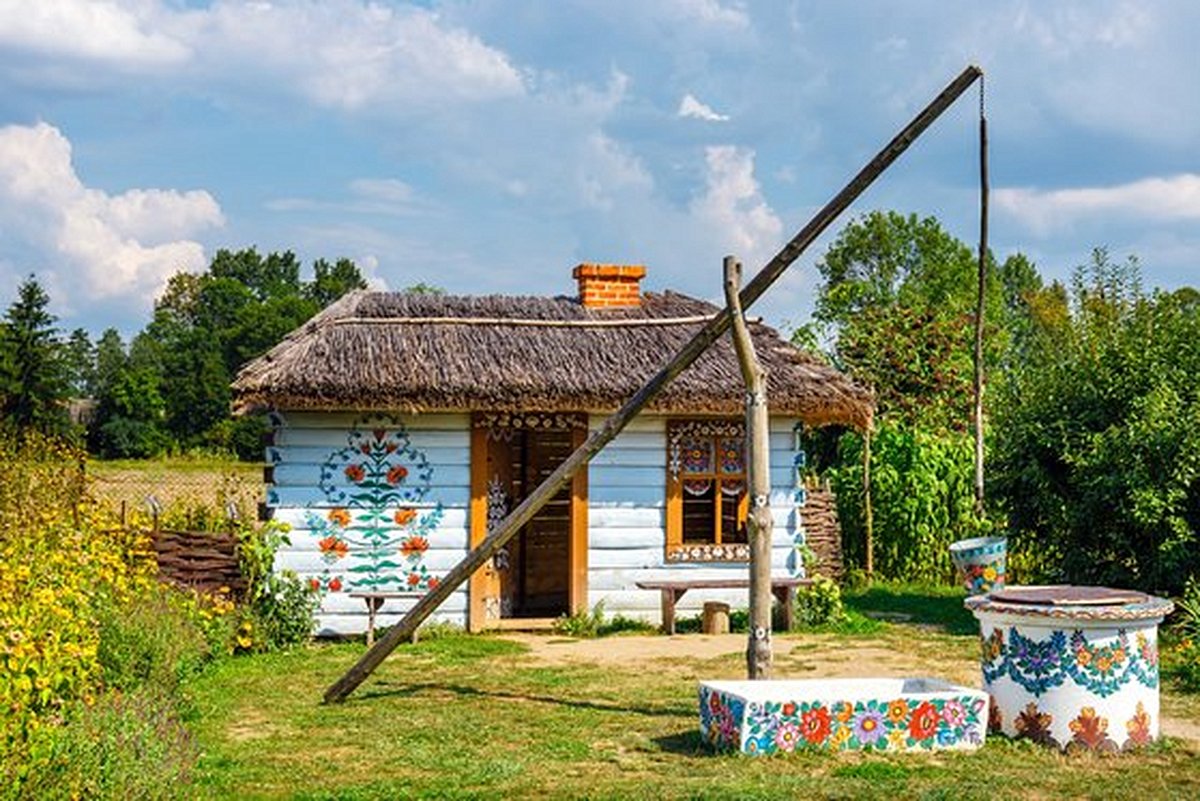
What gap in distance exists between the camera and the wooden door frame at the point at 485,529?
1345cm

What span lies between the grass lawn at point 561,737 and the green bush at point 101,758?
1.21ft

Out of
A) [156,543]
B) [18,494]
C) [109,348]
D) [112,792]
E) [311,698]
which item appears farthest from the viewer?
[109,348]

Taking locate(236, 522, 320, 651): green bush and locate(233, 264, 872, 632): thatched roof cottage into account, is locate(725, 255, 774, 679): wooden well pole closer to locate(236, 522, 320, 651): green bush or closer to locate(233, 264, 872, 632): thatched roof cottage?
locate(233, 264, 872, 632): thatched roof cottage

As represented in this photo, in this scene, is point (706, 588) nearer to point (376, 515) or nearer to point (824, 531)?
point (376, 515)

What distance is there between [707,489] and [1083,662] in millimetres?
6534

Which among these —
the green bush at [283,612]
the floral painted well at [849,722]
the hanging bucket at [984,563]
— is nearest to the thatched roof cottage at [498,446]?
the green bush at [283,612]

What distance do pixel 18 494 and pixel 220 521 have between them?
4696 millimetres

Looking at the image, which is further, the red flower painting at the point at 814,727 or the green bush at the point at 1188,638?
the green bush at the point at 1188,638

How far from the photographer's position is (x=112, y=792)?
235 inches

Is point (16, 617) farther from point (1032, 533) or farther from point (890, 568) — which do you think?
point (890, 568)

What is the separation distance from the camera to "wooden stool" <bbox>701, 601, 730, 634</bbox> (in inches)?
529

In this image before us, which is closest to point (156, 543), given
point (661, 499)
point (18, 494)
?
point (18, 494)

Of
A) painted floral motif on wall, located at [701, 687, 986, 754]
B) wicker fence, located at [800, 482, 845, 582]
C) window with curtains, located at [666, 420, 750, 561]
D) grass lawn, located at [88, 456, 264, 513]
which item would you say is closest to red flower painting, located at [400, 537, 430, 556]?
window with curtains, located at [666, 420, 750, 561]

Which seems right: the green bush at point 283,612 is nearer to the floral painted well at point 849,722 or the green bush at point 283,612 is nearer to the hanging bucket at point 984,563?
the floral painted well at point 849,722
